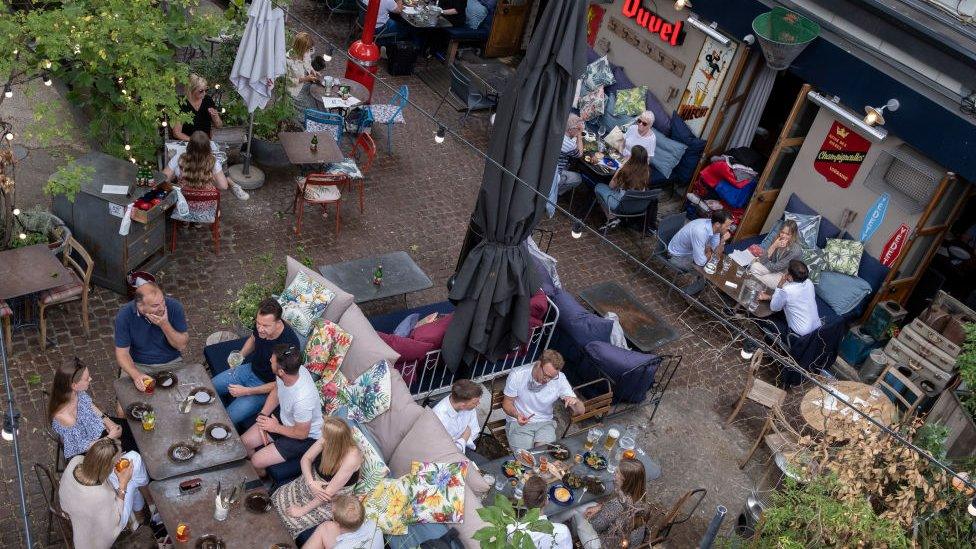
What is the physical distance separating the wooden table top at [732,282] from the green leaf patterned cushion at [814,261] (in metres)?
1.00

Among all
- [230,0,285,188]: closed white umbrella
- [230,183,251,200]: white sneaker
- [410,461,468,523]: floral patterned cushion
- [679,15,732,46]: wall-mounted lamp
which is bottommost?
[230,183,251,200]: white sneaker

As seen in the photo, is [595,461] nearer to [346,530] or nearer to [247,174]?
[346,530]

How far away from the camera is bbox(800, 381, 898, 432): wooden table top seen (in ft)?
29.9

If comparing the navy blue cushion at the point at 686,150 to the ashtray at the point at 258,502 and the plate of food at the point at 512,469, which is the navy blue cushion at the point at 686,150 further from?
the ashtray at the point at 258,502

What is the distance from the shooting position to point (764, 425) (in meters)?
10.2

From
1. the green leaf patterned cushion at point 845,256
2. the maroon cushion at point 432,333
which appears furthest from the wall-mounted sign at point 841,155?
the maroon cushion at point 432,333

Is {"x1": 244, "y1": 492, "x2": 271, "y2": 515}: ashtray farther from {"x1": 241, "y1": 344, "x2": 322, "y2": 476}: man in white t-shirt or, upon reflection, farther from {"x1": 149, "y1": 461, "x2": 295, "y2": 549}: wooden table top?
{"x1": 241, "y1": 344, "x2": 322, "y2": 476}: man in white t-shirt

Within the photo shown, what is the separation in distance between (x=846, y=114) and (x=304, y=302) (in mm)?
7932

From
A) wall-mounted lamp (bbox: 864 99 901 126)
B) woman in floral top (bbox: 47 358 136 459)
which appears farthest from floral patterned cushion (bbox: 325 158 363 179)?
wall-mounted lamp (bbox: 864 99 901 126)

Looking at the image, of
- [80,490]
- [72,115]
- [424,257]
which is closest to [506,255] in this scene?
[424,257]

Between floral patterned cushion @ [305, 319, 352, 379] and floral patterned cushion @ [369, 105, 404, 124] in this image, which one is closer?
floral patterned cushion @ [305, 319, 352, 379]

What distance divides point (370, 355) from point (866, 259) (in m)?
7.66

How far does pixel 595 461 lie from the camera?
8.45m

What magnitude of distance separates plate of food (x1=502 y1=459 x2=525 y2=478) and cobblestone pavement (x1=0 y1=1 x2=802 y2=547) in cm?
189
